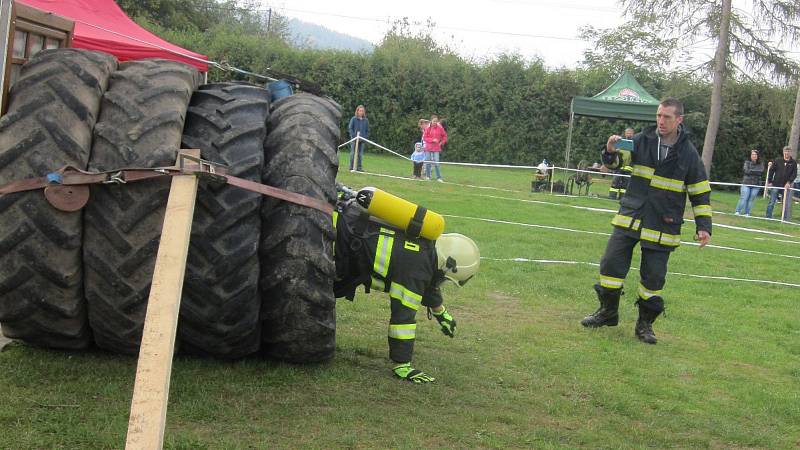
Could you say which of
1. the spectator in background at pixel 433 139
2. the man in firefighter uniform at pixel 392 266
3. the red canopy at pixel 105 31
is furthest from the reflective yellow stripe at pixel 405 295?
the spectator in background at pixel 433 139

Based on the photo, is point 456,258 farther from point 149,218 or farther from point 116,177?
point 116,177

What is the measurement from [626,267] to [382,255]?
3.28 m

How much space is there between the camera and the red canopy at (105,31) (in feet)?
42.5

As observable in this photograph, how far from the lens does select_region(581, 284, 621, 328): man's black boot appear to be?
26.2 ft

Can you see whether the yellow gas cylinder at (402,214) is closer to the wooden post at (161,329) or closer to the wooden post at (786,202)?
the wooden post at (161,329)

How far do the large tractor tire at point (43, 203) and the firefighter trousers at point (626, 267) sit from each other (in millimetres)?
4989

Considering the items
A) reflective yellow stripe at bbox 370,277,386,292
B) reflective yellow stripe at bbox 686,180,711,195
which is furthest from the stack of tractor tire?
reflective yellow stripe at bbox 686,180,711,195

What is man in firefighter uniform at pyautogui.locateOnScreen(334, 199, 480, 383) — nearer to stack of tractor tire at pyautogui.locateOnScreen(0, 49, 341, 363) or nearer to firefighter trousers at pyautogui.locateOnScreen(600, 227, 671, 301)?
stack of tractor tire at pyautogui.locateOnScreen(0, 49, 341, 363)

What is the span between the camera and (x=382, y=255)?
18.6 ft

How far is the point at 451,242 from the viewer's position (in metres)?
6.26

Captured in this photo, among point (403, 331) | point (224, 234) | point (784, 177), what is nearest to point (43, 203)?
point (224, 234)

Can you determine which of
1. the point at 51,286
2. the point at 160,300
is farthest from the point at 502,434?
the point at 51,286

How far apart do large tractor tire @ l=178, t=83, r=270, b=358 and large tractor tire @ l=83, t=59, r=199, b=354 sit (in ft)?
0.68

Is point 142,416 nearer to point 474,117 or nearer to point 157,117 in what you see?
point 157,117
